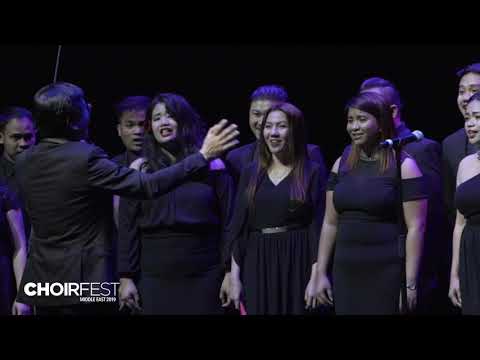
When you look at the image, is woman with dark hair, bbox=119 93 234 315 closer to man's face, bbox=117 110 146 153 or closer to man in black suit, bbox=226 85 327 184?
man in black suit, bbox=226 85 327 184

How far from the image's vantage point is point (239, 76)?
632 cm

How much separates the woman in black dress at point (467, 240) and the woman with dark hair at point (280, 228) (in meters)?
0.71

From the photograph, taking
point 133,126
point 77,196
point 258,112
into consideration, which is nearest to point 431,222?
point 258,112

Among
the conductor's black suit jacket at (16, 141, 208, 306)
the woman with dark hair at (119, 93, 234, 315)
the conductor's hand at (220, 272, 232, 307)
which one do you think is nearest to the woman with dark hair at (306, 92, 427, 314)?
the conductor's hand at (220, 272, 232, 307)

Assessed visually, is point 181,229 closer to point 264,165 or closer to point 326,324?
point 264,165

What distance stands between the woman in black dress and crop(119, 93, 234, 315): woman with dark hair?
114 cm

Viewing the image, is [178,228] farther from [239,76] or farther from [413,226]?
[239,76]

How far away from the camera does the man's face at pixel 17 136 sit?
573 centimetres

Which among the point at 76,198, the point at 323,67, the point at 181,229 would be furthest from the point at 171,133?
the point at 323,67

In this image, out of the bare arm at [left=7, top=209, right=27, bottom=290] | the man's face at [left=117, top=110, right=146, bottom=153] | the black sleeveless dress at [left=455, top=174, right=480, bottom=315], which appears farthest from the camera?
the man's face at [left=117, top=110, right=146, bottom=153]

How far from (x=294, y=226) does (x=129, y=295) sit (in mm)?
903

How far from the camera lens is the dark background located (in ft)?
19.9

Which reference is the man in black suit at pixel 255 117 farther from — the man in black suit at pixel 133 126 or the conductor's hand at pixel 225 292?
the conductor's hand at pixel 225 292

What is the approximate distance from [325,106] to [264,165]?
129cm
